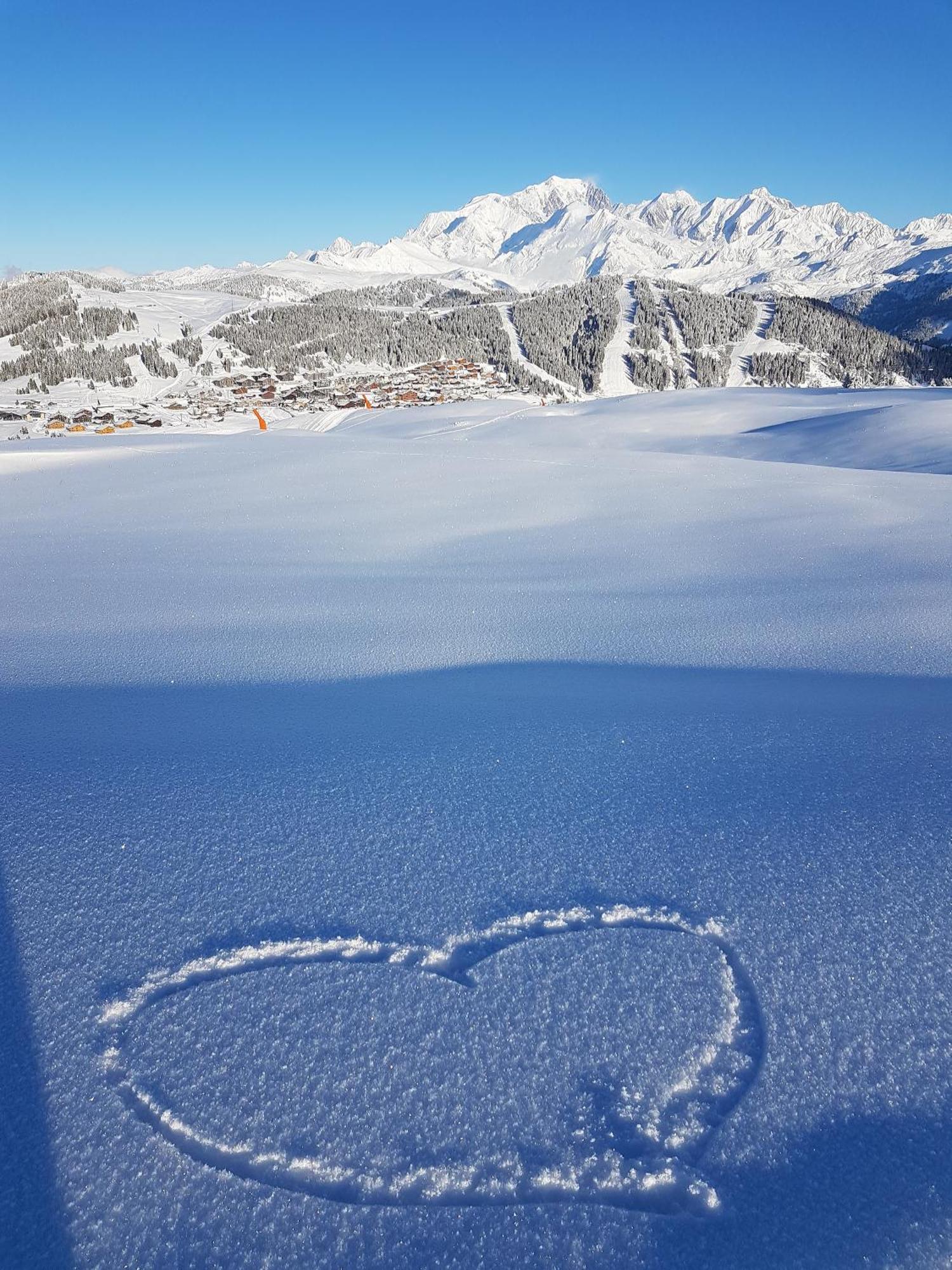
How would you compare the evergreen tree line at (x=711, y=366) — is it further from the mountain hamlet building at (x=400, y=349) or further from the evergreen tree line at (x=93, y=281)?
the evergreen tree line at (x=93, y=281)

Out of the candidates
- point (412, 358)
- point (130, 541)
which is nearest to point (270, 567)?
point (130, 541)

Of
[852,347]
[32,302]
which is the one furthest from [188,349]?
[852,347]

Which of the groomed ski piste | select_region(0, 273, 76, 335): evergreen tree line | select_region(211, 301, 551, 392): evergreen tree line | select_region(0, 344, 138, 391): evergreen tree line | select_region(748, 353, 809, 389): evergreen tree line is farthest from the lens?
select_region(748, 353, 809, 389): evergreen tree line

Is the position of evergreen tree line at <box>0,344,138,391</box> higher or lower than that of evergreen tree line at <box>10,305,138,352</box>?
lower

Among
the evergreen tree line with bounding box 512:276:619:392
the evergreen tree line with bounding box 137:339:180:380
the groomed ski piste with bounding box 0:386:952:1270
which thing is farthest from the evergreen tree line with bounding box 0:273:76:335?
the groomed ski piste with bounding box 0:386:952:1270

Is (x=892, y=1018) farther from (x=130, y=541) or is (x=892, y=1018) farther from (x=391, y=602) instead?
(x=130, y=541)

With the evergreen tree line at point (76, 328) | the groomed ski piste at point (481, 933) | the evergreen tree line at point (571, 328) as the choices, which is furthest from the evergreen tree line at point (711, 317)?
the groomed ski piste at point (481, 933)

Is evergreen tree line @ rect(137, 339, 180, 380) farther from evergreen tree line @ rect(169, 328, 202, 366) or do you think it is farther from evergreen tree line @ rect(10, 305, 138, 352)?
evergreen tree line @ rect(10, 305, 138, 352)
